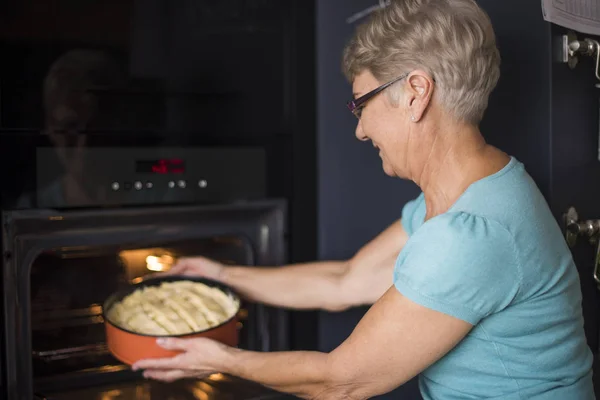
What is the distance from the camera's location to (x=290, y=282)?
1.52 metres

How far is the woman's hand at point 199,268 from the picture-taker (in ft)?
4.99

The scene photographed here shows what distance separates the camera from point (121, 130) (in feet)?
4.36

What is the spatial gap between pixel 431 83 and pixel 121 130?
0.60 metres

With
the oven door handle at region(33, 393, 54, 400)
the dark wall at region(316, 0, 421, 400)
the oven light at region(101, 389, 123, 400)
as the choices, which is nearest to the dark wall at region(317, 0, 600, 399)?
the dark wall at region(316, 0, 421, 400)

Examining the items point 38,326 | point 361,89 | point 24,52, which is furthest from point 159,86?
point 38,326

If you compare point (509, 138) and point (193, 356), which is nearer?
point (193, 356)

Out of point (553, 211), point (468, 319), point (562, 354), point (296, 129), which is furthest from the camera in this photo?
point (296, 129)

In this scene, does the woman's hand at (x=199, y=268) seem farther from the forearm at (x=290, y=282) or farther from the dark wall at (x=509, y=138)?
the dark wall at (x=509, y=138)

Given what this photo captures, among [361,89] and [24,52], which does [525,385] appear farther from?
[24,52]

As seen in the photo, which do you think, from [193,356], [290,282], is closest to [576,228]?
[290,282]

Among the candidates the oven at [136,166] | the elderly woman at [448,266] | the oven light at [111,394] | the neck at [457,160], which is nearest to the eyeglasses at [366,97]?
the elderly woman at [448,266]

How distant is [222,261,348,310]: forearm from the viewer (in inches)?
59.3

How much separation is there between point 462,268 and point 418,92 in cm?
30

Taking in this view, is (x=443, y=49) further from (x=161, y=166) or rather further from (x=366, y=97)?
(x=161, y=166)
